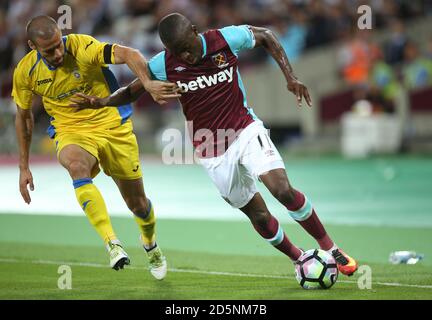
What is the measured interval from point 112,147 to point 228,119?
52.7 inches

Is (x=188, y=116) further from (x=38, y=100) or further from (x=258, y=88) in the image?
(x=38, y=100)

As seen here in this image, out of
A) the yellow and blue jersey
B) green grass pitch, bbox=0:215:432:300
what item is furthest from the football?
the yellow and blue jersey

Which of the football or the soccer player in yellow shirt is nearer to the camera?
the football

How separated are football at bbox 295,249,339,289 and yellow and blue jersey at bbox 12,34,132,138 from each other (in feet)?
7.99

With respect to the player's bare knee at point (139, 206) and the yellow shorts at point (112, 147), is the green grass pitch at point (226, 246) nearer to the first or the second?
the player's bare knee at point (139, 206)

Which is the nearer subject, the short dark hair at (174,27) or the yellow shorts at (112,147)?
the short dark hair at (174,27)

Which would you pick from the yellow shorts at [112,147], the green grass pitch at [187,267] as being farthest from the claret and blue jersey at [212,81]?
the green grass pitch at [187,267]

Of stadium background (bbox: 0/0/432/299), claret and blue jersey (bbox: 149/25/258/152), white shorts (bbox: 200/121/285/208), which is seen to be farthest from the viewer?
stadium background (bbox: 0/0/432/299)

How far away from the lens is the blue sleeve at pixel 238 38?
904cm

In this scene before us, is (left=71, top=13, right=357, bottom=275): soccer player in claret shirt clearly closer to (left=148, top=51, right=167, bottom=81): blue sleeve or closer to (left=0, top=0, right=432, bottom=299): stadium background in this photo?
(left=148, top=51, right=167, bottom=81): blue sleeve

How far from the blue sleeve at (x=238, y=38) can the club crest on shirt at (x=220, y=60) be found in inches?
5.5

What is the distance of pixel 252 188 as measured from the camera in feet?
29.8

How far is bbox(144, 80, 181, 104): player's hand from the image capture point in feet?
28.1

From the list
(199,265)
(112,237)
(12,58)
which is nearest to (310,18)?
(12,58)
